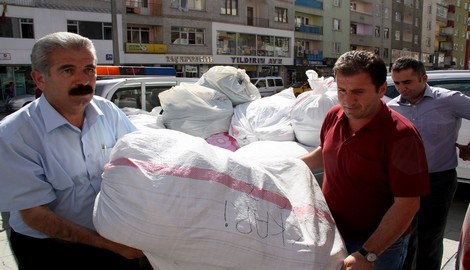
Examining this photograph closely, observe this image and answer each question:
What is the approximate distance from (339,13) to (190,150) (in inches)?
1684

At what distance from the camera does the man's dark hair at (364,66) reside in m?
1.60

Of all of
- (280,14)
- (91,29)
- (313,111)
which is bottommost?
(313,111)

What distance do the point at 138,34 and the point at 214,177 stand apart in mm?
27193

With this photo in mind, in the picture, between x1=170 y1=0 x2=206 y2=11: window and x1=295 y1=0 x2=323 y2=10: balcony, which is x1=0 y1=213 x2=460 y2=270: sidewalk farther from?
x1=295 y1=0 x2=323 y2=10: balcony

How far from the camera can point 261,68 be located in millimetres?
33656

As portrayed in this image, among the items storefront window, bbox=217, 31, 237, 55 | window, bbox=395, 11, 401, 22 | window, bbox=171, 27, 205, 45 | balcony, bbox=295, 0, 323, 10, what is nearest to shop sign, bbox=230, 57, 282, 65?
storefront window, bbox=217, 31, 237, 55

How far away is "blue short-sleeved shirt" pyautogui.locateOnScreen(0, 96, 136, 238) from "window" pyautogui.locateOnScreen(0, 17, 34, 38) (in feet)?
76.4

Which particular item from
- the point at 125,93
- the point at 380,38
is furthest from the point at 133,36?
the point at 380,38

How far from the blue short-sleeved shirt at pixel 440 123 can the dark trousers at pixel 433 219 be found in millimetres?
94

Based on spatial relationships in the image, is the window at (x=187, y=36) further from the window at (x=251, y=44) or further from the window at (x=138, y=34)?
the window at (x=138, y=34)

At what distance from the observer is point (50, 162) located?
5.21 ft

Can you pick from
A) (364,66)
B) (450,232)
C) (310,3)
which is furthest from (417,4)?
(364,66)

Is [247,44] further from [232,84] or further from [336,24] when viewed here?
[232,84]

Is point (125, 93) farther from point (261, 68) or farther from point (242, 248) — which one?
point (261, 68)
